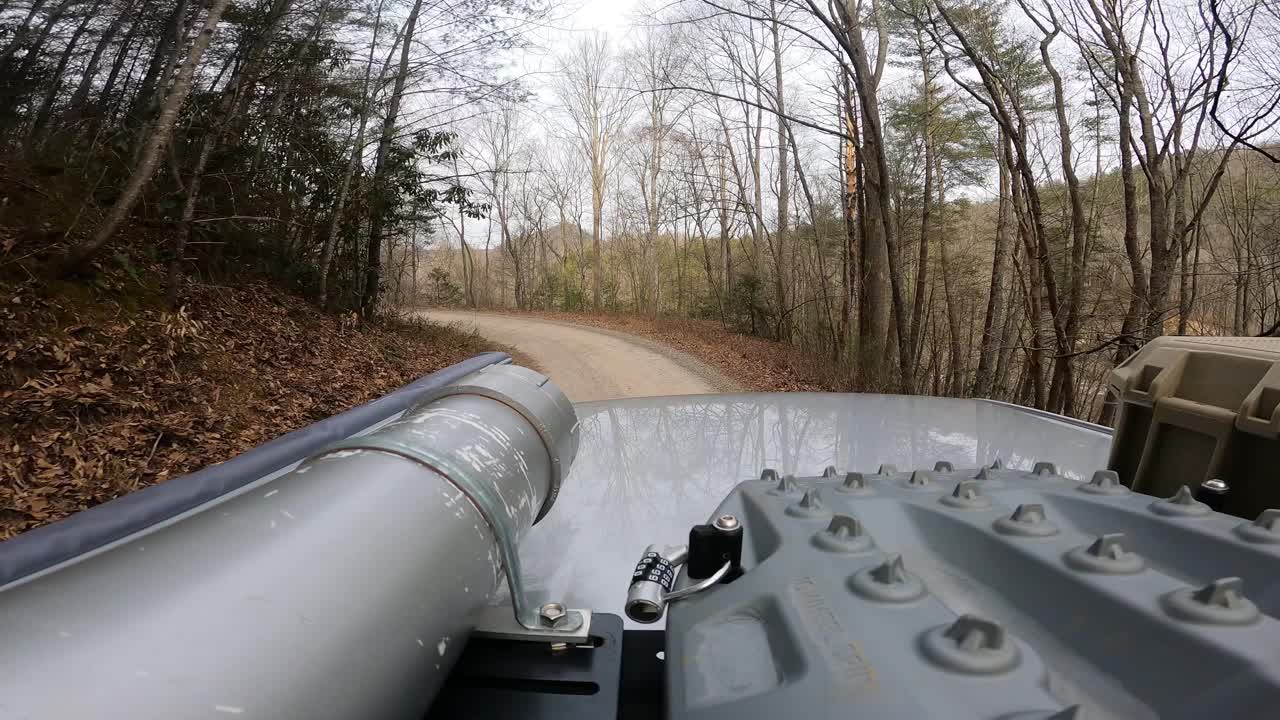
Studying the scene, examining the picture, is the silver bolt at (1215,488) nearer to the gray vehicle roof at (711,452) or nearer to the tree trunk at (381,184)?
the gray vehicle roof at (711,452)

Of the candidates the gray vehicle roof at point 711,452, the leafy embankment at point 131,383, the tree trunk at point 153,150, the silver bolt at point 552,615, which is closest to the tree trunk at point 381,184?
the leafy embankment at point 131,383

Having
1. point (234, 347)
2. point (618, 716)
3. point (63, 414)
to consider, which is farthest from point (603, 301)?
point (618, 716)

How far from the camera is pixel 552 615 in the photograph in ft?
2.62

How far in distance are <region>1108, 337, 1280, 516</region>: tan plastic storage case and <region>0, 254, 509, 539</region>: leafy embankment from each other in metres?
4.73

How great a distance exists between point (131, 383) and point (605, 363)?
6515mm

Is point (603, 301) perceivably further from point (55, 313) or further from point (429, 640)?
point (429, 640)

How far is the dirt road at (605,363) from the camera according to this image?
27.6 feet

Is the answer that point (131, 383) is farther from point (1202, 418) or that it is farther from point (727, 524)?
point (1202, 418)

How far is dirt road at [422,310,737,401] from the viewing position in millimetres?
8406

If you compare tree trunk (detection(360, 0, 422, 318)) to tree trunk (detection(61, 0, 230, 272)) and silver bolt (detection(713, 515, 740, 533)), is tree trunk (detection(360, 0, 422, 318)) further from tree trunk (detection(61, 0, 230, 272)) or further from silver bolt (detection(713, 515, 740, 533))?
silver bolt (detection(713, 515, 740, 533))

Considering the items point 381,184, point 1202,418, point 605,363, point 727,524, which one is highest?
point 381,184

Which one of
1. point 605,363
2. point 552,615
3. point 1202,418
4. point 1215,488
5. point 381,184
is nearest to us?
point 552,615

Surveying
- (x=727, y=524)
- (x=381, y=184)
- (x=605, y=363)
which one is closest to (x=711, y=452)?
(x=727, y=524)

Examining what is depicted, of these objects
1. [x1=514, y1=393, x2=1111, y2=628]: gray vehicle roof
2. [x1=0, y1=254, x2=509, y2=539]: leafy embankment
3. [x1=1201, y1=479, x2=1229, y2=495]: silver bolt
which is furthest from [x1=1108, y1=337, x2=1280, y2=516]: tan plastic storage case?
[x1=0, y1=254, x2=509, y2=539]: leafy embankment
